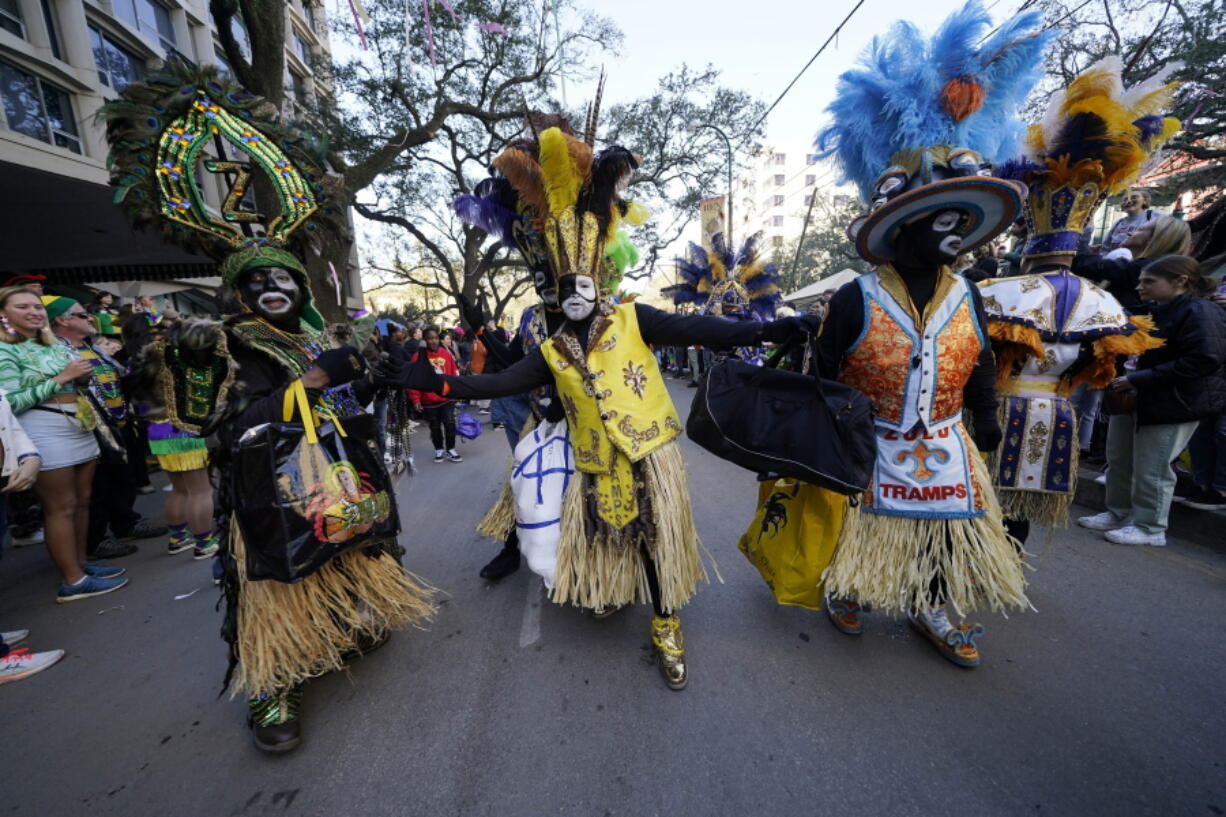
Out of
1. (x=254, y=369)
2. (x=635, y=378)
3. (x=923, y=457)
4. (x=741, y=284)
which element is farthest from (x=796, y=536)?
(x=741, y=284)

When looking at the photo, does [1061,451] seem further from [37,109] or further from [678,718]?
[37,109]

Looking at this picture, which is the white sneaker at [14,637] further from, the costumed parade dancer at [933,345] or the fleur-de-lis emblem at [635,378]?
the costumed parade dancer at [933,345]

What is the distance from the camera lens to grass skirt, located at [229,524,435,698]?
179cm

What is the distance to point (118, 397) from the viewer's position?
4.02 meters

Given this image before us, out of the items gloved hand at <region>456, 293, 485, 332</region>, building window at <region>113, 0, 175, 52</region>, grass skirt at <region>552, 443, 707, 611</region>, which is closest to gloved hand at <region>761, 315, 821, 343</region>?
grass skirt at <region>552, 443, 707, 611</region>

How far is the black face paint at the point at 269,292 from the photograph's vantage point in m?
1.81

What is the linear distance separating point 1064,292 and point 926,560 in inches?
63.0

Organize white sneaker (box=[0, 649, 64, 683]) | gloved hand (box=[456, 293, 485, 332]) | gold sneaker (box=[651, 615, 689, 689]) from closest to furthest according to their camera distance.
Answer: gold sneaker (box=[651, 615, 689, 689]) → white sneaker (box=[0, 649, 64, 683]) → gloved hand (box=[456, 293, 485, 332])

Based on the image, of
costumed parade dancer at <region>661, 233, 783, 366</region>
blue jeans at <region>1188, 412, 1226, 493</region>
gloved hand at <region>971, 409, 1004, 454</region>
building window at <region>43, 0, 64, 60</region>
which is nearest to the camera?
gloved hand at <region>971, 409, 1004, 454</region>

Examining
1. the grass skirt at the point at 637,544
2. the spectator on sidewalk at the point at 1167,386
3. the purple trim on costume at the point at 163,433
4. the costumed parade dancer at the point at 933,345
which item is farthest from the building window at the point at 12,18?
the spectator on sidewalk at the point at 1167,386

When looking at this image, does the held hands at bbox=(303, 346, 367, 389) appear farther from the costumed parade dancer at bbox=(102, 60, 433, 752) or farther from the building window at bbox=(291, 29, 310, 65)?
the building window at bbox=(291, 29, 310, 65)

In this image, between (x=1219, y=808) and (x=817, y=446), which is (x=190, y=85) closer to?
(x=817, y=446)

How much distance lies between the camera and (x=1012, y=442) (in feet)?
8.02

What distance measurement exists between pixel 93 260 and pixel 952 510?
45.6 feet
